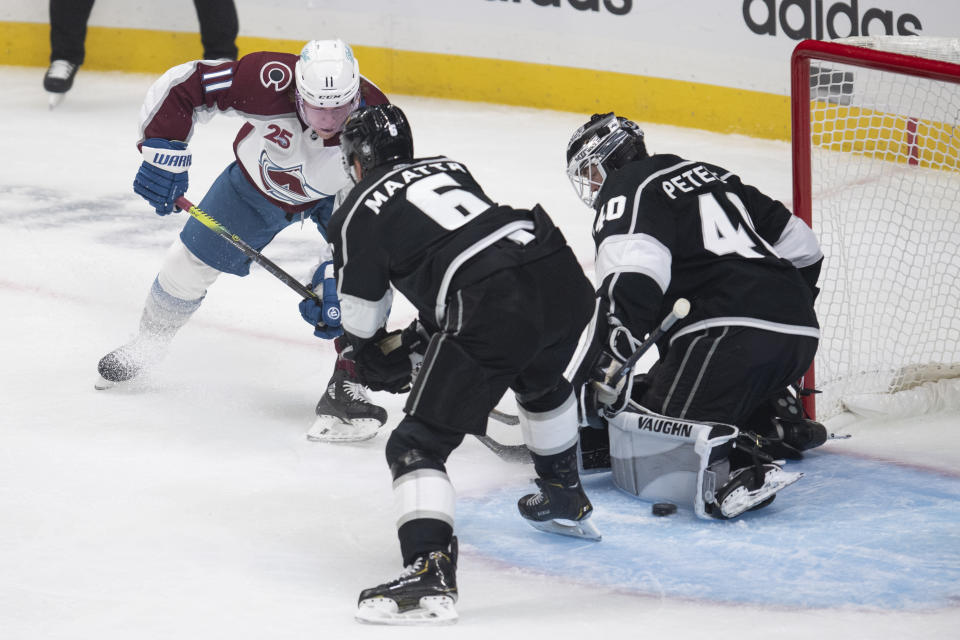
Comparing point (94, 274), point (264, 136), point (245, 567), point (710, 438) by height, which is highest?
point (264, 136)

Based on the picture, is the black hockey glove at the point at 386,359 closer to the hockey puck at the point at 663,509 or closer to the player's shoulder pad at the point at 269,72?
the hockey puck at the point at 663,509

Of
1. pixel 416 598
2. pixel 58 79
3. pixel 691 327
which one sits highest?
pixel 691 327

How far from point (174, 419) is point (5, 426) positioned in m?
0.40

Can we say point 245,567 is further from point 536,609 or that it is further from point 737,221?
point 737,221

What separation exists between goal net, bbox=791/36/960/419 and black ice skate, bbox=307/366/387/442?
1146 mm

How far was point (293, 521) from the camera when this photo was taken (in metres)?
2.69

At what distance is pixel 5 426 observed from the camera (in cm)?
315

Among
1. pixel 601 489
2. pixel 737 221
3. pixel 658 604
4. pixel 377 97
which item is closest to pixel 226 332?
pixel 377 97

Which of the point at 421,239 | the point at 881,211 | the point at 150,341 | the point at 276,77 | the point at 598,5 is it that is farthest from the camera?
the point at 598,5

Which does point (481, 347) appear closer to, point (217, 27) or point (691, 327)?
point (691, 327)

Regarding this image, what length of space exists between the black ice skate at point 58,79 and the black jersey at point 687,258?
412 centimetres

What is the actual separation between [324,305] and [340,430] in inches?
12.5

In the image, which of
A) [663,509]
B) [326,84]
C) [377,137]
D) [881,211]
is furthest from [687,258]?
[881,211]

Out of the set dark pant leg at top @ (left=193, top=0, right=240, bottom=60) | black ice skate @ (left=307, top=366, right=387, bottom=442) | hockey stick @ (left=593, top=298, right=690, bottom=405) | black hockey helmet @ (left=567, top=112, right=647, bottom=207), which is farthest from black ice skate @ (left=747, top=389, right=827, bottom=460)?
dark pant leg at top @ (left=193, top=0, right=240, bottom=60)
